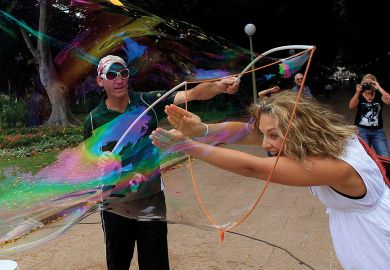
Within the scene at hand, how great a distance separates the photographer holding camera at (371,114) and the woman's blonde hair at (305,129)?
4.63 metres

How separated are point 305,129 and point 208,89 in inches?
24.4

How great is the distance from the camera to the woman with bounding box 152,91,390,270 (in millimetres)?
1748

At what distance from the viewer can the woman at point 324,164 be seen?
1.75 meters

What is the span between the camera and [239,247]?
4.36m

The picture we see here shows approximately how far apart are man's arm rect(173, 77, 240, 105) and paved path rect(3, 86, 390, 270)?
1.17m

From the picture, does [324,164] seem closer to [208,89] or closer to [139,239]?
[208,89]

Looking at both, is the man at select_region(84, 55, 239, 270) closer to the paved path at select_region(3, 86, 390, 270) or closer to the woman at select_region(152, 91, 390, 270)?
the woman at select_region(152, 91, 390, 270)

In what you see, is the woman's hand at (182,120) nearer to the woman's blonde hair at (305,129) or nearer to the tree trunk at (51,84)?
the woman's blonde hair at (305,129)

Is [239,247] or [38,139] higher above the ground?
[38,139]

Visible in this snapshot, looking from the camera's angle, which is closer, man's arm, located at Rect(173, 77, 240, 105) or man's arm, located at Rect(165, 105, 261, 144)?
man's arm, located at Rect(165, 105, 261, 144)

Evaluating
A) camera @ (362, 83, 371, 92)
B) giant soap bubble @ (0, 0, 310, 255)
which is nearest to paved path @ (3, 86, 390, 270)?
giant soap bubble @ (0, 0, 310, 255)

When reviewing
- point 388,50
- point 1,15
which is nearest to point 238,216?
point 1,15

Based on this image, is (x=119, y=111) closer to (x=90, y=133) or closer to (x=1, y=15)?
(x=90, y=133)

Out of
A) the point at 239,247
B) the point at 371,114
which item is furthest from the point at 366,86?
the point at 239,247
